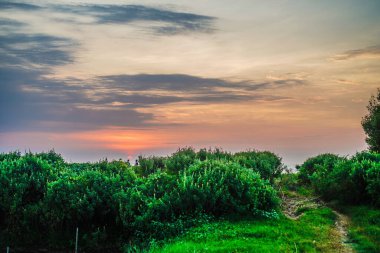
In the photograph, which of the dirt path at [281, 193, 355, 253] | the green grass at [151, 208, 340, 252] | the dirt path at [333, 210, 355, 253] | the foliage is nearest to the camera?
the green grass at [151, 208, 340, 252]

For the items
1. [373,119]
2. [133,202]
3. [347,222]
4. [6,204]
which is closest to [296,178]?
[373,119]

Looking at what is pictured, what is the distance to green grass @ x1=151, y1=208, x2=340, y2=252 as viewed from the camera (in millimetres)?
14969

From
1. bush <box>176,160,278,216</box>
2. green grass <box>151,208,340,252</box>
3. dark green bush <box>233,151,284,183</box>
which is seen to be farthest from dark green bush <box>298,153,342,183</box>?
green grass <box>151,208,340,252</box>

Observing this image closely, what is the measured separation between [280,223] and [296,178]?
20.5m

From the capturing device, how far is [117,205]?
63.9 feet

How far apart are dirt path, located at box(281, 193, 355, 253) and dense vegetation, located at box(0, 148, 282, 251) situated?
2.81 metres

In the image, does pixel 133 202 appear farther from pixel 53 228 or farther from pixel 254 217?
pixel 254 217

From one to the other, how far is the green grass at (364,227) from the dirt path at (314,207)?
0.31 m

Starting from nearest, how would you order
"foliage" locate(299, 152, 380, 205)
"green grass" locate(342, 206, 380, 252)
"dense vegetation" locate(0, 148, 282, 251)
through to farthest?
"green grass" locate(342, 206, 380, 252) < "dense vegetation" locate(0, 148, 282, 251) < "foliage" locate(299, 152, 380, 205)

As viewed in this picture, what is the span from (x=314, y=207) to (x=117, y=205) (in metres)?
11.1

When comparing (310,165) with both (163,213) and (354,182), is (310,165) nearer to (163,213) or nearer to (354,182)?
(354,182)

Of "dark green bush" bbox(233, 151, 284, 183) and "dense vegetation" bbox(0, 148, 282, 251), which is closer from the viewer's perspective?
"dense vegetation" bbox(0, 148, 282, 251)

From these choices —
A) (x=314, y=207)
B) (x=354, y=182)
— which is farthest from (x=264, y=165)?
(x=354, y=182)

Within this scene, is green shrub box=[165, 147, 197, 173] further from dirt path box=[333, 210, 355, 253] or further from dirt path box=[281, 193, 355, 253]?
dirt path box=[333, 210, 355, 253]
